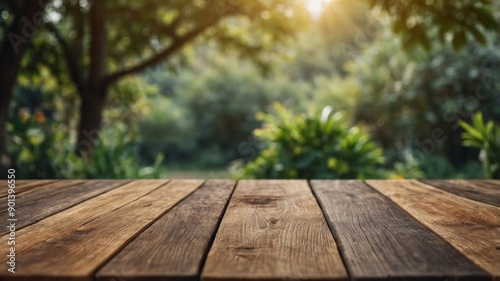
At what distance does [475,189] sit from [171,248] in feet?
4.46

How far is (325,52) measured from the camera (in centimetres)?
2898

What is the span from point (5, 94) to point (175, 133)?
1090 centimetres

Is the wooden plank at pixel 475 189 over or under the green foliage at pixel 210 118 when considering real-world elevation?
under

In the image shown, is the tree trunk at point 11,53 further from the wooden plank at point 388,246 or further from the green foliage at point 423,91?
the green foliage at point 423,91

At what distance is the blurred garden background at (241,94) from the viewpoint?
13.1 ft

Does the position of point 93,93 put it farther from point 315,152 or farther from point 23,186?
point 23,186

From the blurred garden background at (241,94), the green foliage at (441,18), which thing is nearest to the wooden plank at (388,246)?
the blurred garden background at (241,94)

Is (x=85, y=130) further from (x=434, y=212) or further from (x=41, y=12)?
(x=434, y=212)

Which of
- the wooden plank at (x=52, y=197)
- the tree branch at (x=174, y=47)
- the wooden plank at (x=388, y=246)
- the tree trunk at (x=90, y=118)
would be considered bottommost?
the wooden plank at (x=388, y=246)

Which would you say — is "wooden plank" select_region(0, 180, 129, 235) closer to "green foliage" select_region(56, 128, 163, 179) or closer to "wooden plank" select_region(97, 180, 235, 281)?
"wooden plank" select_region(97, 180, 235, 281)

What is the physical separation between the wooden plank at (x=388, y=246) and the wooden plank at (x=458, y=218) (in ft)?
0.09

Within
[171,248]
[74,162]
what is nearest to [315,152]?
[74,162]

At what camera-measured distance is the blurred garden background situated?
4.01 metres

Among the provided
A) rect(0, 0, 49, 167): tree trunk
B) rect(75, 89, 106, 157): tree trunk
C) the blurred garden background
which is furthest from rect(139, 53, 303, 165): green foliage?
rect(0, 0, 49, 167): tree trunk
